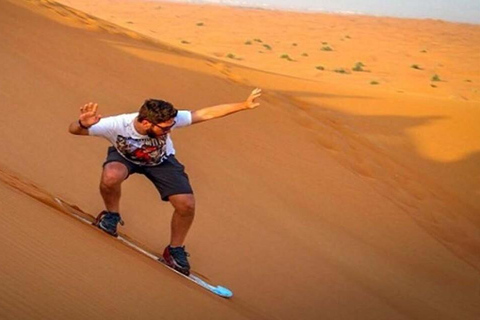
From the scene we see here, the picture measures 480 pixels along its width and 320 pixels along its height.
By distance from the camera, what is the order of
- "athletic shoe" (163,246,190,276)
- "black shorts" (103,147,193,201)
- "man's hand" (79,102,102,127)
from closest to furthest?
"man's hand" (79,102,102,127) < "black shorts" (103,147,193,201) < "athletic shoe" (163,246,190,276)

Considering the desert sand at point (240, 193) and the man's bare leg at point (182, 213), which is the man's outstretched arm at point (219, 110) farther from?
the desert sand at point (240, 193)

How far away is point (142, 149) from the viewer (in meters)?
5.44

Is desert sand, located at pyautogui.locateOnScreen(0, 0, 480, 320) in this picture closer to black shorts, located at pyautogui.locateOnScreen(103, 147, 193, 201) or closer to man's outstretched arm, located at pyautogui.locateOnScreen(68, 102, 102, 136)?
black shorts, located at pyautogui.locateOnScreen(103, 147, 193, 201)

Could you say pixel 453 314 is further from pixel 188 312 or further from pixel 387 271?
pixel 188 312

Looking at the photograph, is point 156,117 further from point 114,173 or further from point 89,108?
point 114,173

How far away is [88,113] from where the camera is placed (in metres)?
5.12

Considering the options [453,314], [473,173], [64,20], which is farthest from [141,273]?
[64,20]

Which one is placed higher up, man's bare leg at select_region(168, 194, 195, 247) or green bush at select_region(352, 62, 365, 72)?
green bush at select_region(352, 62, 365, 72)

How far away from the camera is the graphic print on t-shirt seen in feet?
17.8

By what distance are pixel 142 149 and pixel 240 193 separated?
3527mm

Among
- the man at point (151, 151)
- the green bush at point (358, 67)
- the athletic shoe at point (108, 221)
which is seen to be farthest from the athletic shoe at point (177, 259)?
the green bush at point (358, 67)

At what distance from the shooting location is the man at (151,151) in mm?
5219

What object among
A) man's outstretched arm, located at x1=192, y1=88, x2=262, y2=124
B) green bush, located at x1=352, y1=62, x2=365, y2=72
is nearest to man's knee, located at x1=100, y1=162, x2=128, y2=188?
man's outstretched arm, located at x1=192, y1=88, x2=262, y2=124

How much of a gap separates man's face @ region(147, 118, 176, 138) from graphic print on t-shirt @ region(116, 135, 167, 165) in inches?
3.8
